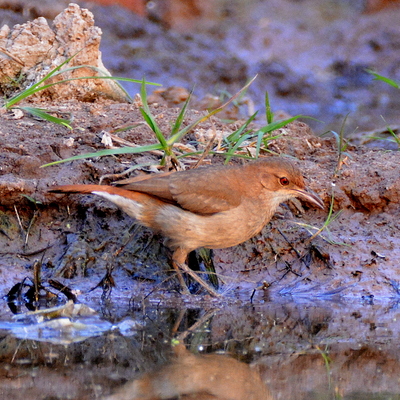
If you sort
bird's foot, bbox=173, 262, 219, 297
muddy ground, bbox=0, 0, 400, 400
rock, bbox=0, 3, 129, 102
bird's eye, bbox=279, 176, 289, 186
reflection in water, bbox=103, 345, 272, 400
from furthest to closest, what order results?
rock, bbox=0, 3, 129, 102
bird's eye, bbox=279, 176, 289, 186
bird's foot, bbox=173, 262, 219, 297
muddy ground, bbox=0, 0, 400, 400
reflection in water, bbox=103, 345, 272, 400

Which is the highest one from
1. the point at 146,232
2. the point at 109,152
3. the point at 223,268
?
the point at 109,152

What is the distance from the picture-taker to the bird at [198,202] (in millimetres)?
5285

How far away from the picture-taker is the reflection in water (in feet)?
11.1

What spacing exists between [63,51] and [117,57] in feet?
17.3

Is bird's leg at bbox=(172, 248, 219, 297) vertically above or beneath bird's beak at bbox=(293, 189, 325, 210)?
beneath

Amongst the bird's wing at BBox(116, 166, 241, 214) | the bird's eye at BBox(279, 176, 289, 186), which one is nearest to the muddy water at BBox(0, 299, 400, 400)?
the bird's wing at BBox(116, 166, 241, 214)

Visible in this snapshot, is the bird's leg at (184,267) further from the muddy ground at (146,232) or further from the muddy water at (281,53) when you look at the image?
the muddy water at (281,53)

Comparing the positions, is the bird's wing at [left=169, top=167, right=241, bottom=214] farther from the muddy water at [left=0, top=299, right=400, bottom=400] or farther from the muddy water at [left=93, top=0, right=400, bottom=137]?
the muddy water at [left=93, top=0, right=400, bottom=137]

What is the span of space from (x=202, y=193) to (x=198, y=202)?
77 millimetres

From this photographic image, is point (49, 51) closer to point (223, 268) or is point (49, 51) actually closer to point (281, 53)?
point (223, 268)

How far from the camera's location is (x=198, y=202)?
531cm

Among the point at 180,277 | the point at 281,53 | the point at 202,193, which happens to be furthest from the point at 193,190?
the point at 281,53

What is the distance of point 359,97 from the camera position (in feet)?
43.5

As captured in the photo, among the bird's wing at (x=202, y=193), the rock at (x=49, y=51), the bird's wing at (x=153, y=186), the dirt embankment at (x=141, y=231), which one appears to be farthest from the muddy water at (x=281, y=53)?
the bird's wing at (x=153, y=186)
